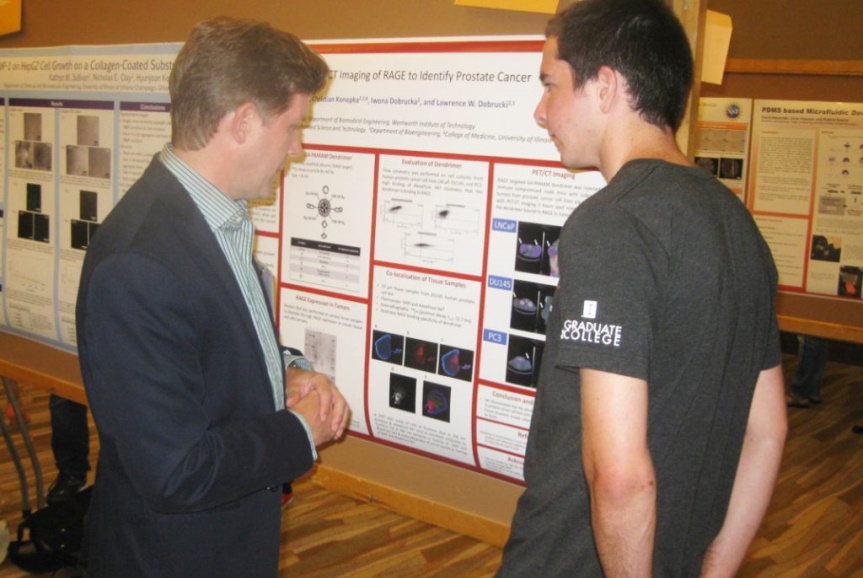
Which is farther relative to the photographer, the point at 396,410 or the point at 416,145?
the point at 396,410

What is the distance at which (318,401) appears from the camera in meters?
1.50

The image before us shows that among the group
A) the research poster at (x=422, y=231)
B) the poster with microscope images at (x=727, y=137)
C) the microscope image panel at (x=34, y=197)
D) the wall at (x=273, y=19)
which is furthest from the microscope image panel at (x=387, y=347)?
the poster with microscope images at (x=727, y=137)

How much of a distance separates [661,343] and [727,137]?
210 inches

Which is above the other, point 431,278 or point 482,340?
point 431,278

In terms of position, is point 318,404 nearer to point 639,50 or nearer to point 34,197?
point 639,50

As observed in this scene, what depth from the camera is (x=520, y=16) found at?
198 centimetres

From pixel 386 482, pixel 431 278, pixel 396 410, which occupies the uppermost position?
pixel 431 278

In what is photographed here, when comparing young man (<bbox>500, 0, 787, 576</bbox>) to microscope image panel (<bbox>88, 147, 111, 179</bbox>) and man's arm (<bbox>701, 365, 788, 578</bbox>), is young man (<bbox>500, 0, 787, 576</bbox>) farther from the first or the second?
microscope image panel (<bbox>88, 147, 111, 179</bbox>)

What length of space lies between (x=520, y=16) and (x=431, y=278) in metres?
0.75

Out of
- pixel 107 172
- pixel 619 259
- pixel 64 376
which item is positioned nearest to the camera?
pixel 619 259

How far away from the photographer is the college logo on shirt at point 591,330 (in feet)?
3.42

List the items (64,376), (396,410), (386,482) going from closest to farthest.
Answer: (396,410), (386,482), (64,376)

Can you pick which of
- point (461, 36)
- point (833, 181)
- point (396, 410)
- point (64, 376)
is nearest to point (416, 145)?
point (461, 36)

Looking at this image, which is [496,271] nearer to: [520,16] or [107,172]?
[520,16]
